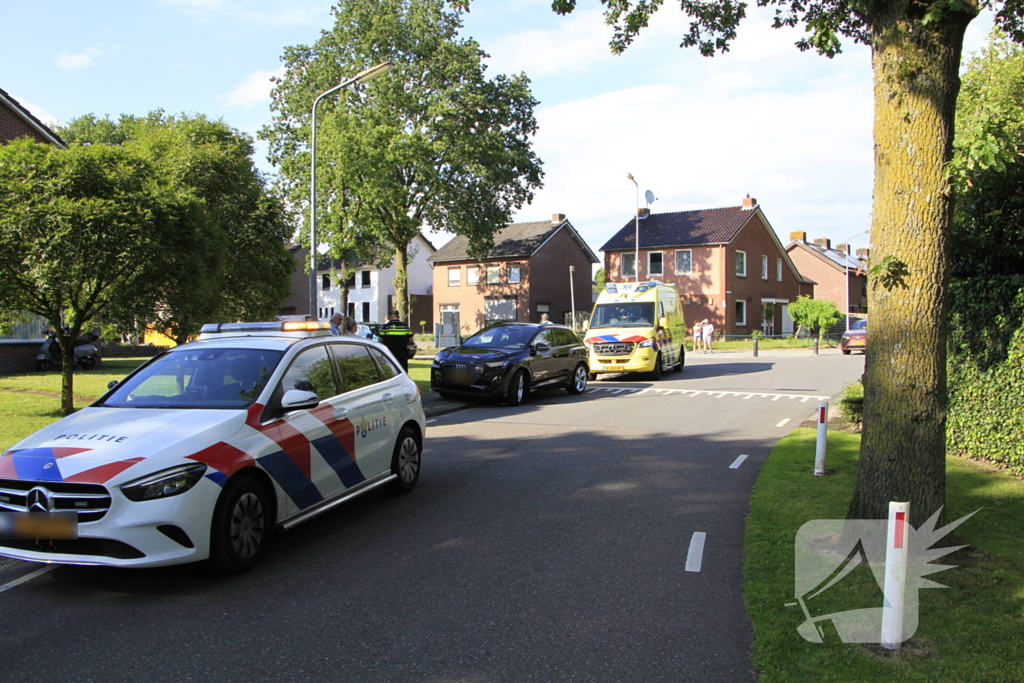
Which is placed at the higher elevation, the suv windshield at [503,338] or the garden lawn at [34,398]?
the suv windshield at [503,338]

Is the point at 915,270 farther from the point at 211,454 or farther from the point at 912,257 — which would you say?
the point at 211,454

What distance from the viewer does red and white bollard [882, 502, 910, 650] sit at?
3852 millimetres

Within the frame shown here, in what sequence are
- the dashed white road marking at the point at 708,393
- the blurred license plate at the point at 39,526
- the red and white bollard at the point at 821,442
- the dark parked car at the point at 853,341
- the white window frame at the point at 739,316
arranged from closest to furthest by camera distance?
the blurred license plate at the point at 39,526 < the red and white bollard at the point at 821,442 < the dashed white road marking at the point at 708,393 < the dark parked car at the point at 853,341 < the white window frame at the point at 739,316

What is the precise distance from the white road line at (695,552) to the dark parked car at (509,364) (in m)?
8.81

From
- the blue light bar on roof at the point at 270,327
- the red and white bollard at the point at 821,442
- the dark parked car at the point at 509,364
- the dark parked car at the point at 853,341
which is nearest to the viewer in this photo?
the blue light bar on roof at the point at 270,327

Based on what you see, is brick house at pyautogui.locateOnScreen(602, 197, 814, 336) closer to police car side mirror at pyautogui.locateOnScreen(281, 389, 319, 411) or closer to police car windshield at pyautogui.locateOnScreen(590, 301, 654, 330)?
police car windshield at pyautogui.locateOnScreen(590, 301, 654, 330)

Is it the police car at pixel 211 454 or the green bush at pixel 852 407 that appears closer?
the police car at pixel 211 454

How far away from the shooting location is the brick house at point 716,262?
158 feet

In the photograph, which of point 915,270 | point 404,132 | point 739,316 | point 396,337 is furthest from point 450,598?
point 739,316

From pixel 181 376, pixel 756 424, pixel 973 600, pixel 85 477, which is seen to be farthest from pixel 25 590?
pixel 756 424

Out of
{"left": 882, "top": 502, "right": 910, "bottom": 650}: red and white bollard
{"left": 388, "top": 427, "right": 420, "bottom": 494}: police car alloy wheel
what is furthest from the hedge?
{"left": 388, "top": 427, "right": 420, "bottom": 494}: police car alloy wheel

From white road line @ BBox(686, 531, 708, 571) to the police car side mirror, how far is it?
2.99 m

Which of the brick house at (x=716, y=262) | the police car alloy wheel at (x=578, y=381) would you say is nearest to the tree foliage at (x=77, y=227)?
the police car alloy wheel at (x=578, y=381)

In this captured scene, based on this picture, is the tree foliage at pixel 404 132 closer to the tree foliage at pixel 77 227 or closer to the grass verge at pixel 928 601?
the tree foliage at pixel 77 227
